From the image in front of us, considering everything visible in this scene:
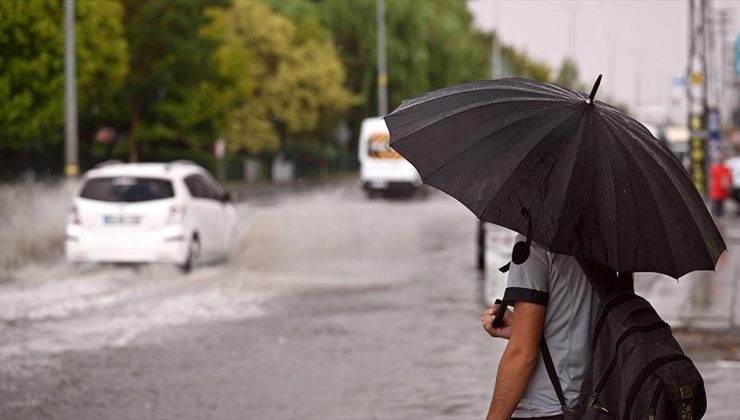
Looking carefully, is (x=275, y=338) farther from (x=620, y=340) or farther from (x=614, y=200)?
(x=620, y=340)

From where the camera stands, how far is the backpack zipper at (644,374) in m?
3.82

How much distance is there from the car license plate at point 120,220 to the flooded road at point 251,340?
714 mm

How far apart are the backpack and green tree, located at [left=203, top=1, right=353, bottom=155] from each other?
183ft

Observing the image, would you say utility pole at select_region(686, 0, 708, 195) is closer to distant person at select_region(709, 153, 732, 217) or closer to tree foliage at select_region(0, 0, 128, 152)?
distant person at select_region(709, 153, 732, 217)

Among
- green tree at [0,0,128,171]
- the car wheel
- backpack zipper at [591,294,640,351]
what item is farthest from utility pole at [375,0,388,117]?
backpack zipper at [591,294,640,351]

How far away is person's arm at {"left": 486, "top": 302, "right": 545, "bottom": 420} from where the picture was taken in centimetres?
413

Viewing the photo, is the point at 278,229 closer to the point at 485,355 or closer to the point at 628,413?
the point at 485,355

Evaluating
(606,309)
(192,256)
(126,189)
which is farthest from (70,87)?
(606,309)

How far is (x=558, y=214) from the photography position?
4.14m

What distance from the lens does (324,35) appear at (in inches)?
2734

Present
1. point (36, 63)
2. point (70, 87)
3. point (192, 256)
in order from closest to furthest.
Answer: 1. point (192, 256)
2. point (70, 87)
3. point (36, 63)

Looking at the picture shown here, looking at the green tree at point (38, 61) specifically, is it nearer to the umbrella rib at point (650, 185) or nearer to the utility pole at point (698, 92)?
the utility pole at point (698, 92)

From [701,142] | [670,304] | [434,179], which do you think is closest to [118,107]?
[701,142]

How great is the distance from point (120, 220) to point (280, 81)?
47664 mm
